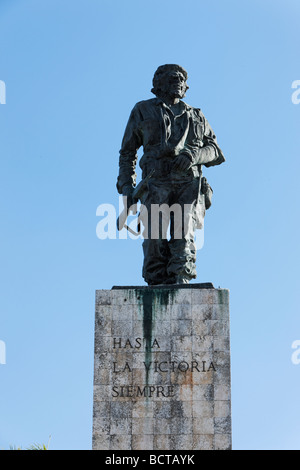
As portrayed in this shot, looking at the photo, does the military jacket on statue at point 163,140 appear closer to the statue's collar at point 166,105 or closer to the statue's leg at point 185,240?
the statue's collar at point 166,105

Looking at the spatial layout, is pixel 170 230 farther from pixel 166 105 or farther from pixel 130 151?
pixel 166 105

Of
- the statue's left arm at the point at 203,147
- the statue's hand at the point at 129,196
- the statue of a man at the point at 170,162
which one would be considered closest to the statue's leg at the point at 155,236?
the statue of a man at the point at 170,162

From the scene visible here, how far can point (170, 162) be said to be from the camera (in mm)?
19406

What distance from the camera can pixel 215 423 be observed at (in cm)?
1711

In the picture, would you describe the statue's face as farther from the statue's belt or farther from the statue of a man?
the statue's belt

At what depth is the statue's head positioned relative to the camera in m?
19.8

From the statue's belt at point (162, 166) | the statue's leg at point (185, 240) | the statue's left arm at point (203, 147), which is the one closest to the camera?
the statue's leg at point (185, 240)

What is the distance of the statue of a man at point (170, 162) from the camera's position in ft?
62.0

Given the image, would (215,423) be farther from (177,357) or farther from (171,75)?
(171,75)

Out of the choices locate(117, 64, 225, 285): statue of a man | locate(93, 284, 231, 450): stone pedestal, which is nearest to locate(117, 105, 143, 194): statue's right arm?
locate(117, 64, 225, 285): statue of a man

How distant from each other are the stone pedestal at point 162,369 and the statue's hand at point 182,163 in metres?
2.51
